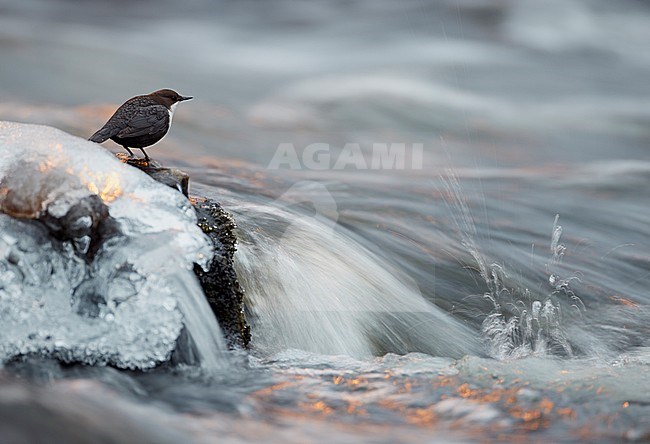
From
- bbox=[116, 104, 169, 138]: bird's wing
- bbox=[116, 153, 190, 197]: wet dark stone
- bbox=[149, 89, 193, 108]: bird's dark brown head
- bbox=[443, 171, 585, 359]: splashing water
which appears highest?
bbox=[149, 89, 193, 108]: bird's dark brown head

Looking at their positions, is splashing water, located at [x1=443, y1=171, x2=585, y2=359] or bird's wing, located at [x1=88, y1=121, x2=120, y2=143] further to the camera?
splashing water, located at [x1=443, y1=171, x2=585, y2=359]

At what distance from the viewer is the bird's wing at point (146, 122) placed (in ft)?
10.8

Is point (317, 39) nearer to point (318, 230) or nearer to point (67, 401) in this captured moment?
point (318, 230)

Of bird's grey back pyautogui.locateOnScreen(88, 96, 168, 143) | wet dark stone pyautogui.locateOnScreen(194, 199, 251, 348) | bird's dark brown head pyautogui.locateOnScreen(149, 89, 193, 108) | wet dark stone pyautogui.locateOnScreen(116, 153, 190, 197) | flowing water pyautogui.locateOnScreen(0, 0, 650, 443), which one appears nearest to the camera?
flowing water pyautogui.locateOnScreen(0, 0, 650, 443)

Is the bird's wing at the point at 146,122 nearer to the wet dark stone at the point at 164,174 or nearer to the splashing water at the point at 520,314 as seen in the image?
the wet dark stone at the point at 164,174

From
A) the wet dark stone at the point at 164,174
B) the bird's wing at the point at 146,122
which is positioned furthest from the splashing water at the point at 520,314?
the bird's wing at the point at 146,122

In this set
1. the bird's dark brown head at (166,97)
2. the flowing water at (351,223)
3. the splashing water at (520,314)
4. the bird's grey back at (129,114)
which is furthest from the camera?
the splashing water at (520,314)

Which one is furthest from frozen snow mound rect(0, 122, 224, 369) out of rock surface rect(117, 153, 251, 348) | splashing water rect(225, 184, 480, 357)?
splashing water rect(225, 184, 480, 357)

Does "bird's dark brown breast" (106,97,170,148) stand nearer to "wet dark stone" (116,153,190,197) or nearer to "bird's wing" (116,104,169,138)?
"bird's wing" (116,104,169,138)

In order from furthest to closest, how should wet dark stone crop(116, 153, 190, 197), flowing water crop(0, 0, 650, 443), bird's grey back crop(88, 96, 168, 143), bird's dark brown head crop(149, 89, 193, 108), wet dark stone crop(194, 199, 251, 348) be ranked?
bird's dark brown head crop(149, 89, 193, 108) < bird's grey back crop(88, 96, 168, 143) < wet dark stone crop(116, 153, 190, 197) < wet dark stone crop(194, 199, 251, 348) < flowing water crop(0, 0, 650, 443)

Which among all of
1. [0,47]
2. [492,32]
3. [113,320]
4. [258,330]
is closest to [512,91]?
[492,32]

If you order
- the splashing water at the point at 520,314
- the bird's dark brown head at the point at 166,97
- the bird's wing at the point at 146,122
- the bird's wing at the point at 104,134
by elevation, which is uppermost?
the bird's dark brown head at the point at 166,97

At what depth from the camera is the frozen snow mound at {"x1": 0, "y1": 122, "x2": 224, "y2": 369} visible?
261 cm

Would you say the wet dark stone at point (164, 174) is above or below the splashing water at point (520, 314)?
above
